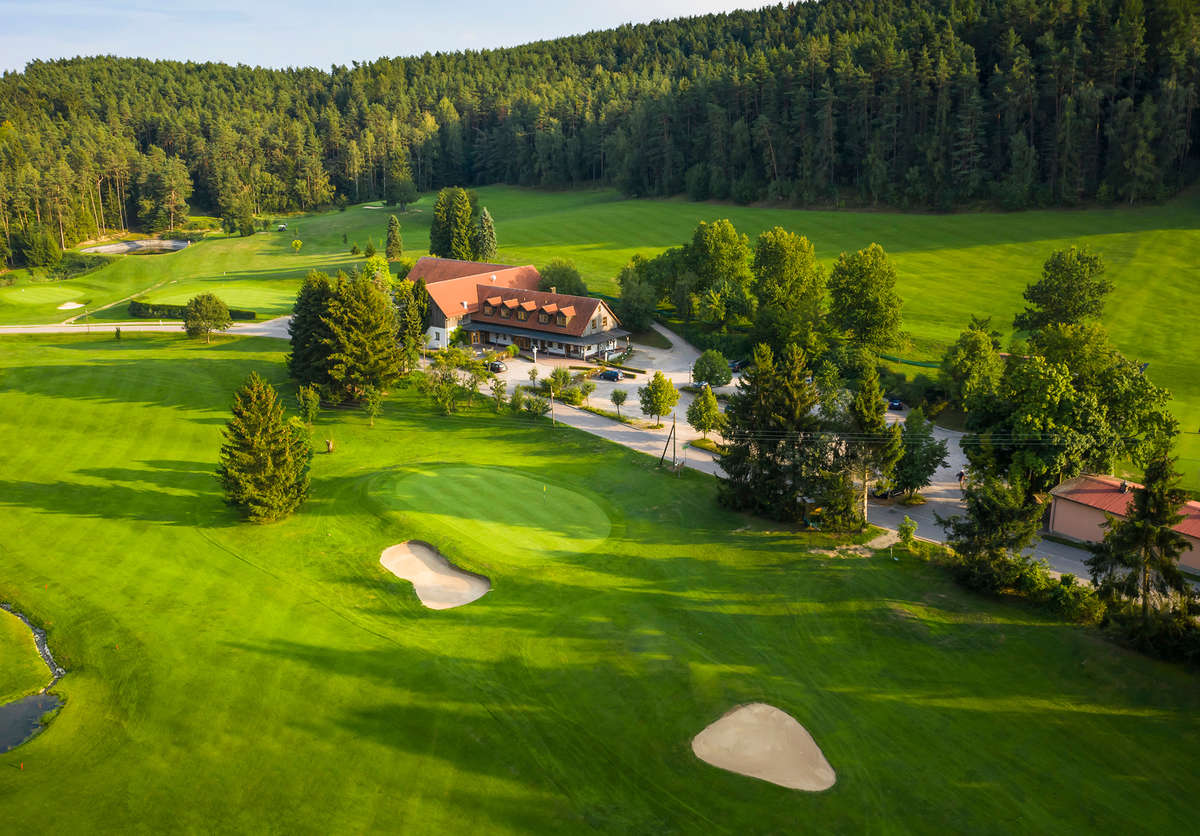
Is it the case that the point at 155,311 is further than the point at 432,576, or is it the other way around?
the point at 155,311

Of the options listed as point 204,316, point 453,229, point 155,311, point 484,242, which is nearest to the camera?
point 204,316

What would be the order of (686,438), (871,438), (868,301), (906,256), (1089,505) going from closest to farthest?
(1089,505)
(871,438)
(686,438)
(868,301)
(906,256)

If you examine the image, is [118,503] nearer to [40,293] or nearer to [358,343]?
[358,343]

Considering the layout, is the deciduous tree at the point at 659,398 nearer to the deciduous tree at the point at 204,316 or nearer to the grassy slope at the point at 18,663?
the grassy slope at the point at 18,663

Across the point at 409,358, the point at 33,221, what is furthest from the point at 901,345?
the point at 33,221

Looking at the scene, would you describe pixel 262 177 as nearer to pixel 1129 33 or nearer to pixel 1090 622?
pixel 1129 33

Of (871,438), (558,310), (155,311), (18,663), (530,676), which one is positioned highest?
(558,310)

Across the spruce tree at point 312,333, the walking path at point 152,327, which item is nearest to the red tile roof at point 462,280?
the spruce tree at point 312,333

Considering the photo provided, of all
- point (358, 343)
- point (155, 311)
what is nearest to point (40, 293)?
point (155, 311)
